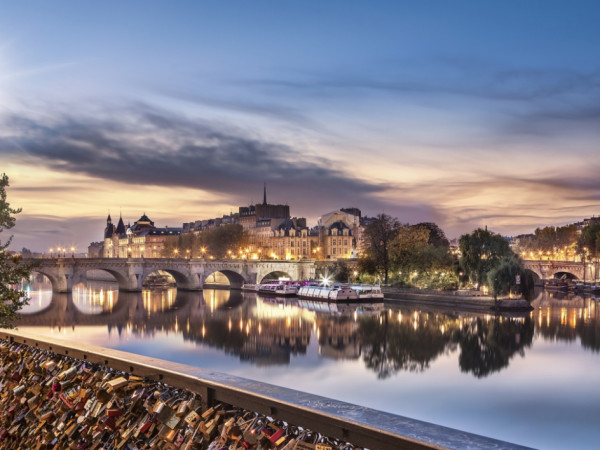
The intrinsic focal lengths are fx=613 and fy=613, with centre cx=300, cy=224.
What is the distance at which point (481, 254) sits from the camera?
4416 centimetres

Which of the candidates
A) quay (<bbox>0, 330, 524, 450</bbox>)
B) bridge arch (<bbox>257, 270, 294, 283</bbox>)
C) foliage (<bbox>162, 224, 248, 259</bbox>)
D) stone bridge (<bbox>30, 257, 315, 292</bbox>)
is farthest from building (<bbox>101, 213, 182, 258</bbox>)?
quay (<bbox>0, 330, 524, 450</bbox>)

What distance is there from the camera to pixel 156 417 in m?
4.73

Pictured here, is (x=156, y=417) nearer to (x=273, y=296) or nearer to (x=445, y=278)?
(x=445, y=278)

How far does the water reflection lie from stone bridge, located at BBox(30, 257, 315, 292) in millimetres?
3414

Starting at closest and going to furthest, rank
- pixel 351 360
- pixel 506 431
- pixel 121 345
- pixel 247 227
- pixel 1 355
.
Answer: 1. pixel 1 355
2. pixel 506 431
3. pixel 351 360
4. pixel 121 345
5. pixel 247 227

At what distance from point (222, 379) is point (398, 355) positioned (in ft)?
70.7

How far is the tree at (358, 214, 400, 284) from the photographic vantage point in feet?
179

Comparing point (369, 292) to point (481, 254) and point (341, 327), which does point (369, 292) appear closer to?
point (481, 254)

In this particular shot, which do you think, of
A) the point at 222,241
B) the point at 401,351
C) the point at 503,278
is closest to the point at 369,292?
the point at 503,278

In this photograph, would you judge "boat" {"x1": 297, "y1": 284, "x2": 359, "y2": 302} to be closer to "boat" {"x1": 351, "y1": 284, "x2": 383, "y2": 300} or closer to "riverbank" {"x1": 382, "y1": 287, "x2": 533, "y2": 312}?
"boat" {"x1": 351, "y1": 284, "x2": 383, "y2": 300}

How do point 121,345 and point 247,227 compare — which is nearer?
point 121,345

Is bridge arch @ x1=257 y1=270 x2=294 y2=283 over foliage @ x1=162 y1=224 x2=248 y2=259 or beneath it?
beneath

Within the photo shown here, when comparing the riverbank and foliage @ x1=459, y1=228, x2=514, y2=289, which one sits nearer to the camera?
the riverbank

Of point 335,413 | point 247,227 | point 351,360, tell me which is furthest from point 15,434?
point 247,227
